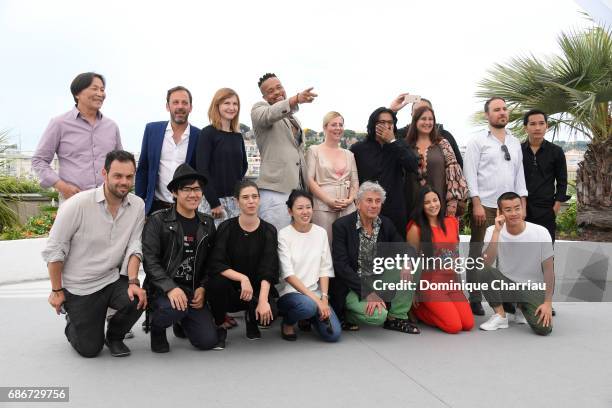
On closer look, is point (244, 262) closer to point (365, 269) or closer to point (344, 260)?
point (344, 260)

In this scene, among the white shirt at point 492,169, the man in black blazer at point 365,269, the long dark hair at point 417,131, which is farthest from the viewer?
the white shirt at point 492,169

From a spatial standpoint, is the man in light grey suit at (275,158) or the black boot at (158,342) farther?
the man in light grey suit at (275,158)

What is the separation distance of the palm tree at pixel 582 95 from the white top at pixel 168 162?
5.06 m

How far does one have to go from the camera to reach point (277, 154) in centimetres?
456

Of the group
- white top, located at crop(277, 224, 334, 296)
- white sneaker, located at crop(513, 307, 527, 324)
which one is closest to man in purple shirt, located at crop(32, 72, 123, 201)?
white top, located at crop(277, 224, 334, 296)

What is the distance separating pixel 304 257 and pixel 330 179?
793mm

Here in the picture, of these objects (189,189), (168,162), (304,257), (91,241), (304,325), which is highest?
(168,162)

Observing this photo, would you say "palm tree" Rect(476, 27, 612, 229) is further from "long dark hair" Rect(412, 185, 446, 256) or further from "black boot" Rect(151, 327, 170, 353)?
"black boot" Rect(151, 327, 170, 353)

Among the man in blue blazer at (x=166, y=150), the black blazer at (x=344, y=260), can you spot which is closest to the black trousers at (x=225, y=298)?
the black blazer at (x=344, y=260)

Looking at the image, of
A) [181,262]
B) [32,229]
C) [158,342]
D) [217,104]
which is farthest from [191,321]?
[32,229]

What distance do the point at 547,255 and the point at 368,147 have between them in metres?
1.71

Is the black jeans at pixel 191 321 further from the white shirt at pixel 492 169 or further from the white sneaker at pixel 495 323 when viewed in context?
the white shirt at pixel 492 169

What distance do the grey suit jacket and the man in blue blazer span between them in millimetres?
544

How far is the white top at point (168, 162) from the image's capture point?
4477 millimetres
